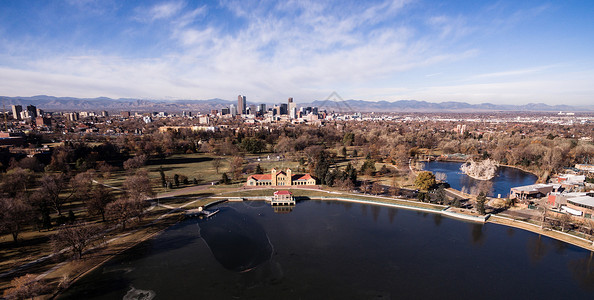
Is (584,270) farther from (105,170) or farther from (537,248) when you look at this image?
(105,170)

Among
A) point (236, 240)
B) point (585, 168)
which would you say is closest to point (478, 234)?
point (236, 240)

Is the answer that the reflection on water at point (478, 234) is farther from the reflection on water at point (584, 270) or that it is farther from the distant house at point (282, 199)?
the distant house at point (282, 199)

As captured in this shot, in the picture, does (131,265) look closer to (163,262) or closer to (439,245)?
(163,262)

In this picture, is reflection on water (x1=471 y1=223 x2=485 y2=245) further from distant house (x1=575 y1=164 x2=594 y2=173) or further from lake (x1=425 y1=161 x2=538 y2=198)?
distant house (x1=575 y1=164 x2=594 y2=173)

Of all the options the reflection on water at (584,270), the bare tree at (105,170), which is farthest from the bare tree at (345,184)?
the bare tree at (105,170)

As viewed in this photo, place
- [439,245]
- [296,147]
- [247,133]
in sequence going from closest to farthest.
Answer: [439,245]
[296,147]
[247,133]

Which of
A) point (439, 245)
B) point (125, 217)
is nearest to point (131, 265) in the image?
point (125, 217)
